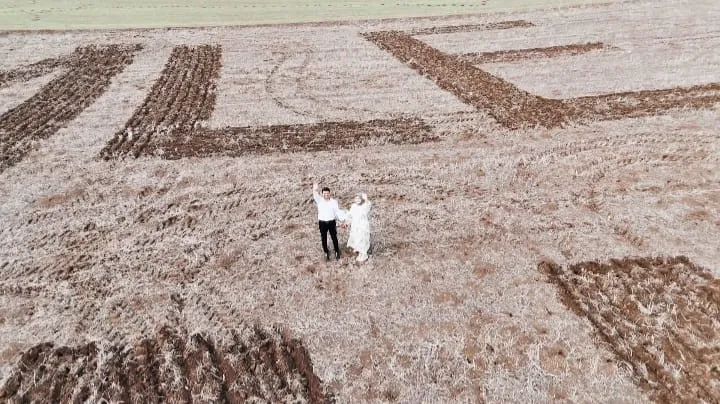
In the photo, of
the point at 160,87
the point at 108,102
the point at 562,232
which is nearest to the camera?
the point at 562,232

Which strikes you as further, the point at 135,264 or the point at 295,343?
the point at 135,264

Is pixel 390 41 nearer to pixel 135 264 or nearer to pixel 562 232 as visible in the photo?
pixel 562 232

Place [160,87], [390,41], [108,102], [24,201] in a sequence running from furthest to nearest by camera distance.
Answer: [390,41], [160,87], [108,102], [24,201]

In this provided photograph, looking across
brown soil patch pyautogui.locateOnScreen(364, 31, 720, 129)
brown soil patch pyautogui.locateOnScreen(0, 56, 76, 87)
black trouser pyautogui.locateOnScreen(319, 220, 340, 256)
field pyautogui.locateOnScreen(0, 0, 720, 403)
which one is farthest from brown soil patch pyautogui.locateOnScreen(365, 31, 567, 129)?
brown soil patch pyautogui.locateOnScreen(0, 56, 76, 87)

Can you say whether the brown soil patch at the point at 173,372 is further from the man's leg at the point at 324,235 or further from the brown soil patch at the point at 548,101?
the brown soil patch at the point at 548,101

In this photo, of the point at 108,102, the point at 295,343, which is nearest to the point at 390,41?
the point at 108,102

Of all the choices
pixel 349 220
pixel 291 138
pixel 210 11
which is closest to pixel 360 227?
pixel 349 220

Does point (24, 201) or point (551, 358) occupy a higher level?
point (24, 201)
